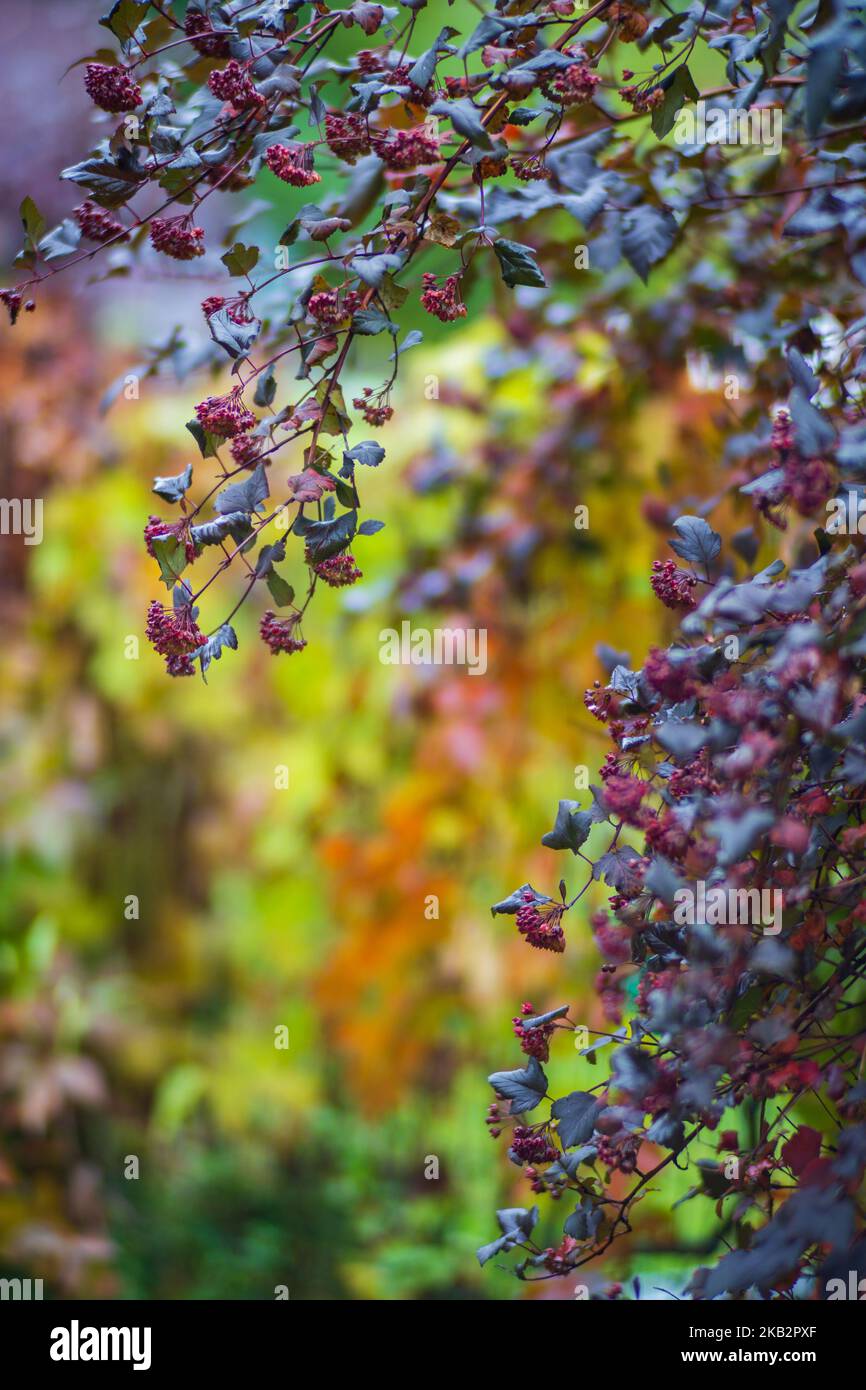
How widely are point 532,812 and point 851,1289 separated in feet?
4.41

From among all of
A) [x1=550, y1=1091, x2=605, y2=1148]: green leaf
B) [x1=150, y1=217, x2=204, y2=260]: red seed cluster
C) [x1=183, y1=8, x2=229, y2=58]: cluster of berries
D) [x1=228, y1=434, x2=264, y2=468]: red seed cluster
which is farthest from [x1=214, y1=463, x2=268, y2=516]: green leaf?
[x1=550, y1=1091, x2=605, y2=1148]: green leaf

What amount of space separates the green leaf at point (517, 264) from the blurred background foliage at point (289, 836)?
99cm

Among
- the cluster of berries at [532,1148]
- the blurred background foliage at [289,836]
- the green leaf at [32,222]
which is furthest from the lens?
the blurred background foliage at [289,836]

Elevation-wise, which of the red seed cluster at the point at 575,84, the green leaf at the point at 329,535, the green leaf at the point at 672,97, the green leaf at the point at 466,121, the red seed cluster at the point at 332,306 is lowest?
the green leaf at the point at 329,535

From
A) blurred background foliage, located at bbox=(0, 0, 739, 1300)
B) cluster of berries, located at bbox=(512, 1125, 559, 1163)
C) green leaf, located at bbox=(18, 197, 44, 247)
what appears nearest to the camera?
cluster of berries, located at bbox=(512, 1125, 559, 1163)

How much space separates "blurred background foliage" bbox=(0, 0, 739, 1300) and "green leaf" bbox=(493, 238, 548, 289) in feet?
3.26

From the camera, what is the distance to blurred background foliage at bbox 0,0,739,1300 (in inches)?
71.8

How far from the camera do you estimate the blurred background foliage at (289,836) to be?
1.82m

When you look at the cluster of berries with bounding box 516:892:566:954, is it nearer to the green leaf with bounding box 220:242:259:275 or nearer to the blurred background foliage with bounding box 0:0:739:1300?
the green leaf with bounding box 220:242:259:275

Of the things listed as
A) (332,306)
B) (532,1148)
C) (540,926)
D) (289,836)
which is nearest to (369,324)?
(332,306)

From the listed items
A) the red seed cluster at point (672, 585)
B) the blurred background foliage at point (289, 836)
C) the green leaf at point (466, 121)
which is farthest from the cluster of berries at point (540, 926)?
the blurred background foliage at point (289, 836)

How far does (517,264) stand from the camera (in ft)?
2.27

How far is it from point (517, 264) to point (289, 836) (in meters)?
1.55

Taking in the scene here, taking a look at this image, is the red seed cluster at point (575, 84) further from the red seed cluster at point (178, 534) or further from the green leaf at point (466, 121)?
the red seed cluster at point (178, 534)
